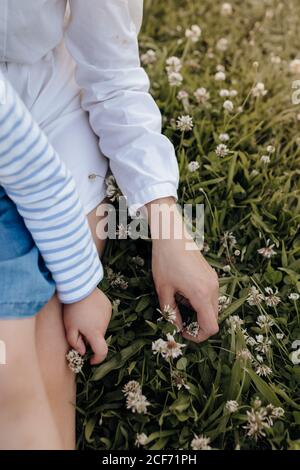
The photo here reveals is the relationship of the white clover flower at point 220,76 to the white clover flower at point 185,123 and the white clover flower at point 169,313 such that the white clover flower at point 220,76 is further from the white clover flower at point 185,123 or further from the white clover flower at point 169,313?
the white clover flower at point 169,313

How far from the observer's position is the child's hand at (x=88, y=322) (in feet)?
3.79

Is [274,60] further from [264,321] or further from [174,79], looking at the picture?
[264,321]

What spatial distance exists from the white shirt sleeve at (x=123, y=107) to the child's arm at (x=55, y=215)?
0.22m

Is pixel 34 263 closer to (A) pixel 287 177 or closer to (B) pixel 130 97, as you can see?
(B) pixel 130 97

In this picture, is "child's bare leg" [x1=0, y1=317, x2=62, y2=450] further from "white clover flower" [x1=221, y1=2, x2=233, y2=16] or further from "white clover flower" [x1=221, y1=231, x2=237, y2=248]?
"white clover flower" [x1=221, y1=2, x2=233, y2=16]

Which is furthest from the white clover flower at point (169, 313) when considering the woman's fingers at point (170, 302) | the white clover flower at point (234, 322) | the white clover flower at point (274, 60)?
the white clover flower at point (274, 60)

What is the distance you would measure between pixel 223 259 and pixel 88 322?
1.38 feet

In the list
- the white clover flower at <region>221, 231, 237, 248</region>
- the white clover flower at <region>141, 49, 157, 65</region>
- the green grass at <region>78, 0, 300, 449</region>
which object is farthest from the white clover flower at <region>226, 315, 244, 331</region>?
the white clover flower at <region>141, 49, 157, 65</region>

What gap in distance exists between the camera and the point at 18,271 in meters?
1.04

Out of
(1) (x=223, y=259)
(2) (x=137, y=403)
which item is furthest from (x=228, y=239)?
(2) (x=137, y=403)

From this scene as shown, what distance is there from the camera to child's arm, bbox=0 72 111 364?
3.25ft

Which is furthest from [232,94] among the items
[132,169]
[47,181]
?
[47,181]

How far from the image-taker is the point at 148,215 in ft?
4.29

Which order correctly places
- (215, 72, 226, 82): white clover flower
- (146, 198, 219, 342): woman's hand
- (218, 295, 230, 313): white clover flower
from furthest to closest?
(215, 72, 226, 82): white clover flower < (218, 295, 230, 313): white clover flower < (146, 198, 219, 342): woman's hand
